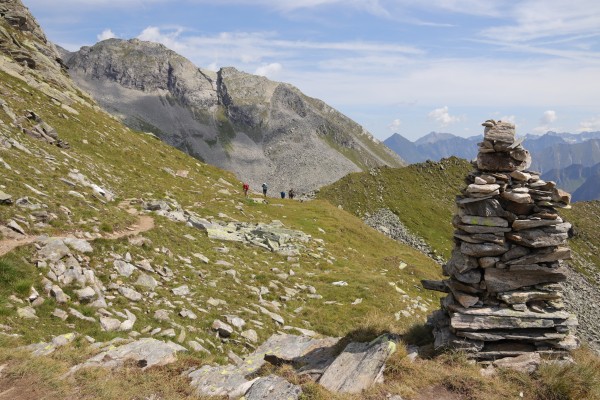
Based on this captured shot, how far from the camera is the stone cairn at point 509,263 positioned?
45.7ft

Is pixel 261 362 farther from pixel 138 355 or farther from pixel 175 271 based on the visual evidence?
→ pixel 175 271

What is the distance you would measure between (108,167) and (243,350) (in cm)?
2991

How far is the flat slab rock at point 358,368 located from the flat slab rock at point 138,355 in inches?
217

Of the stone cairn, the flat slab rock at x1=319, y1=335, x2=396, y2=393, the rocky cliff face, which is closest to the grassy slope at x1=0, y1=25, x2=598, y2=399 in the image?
the flat slab rock at x1=319, y1=335, x2=396, y2=393

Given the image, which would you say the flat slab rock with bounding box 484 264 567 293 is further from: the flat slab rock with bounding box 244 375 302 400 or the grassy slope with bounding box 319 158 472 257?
the grassy slope with bounding box 319 158 472 257

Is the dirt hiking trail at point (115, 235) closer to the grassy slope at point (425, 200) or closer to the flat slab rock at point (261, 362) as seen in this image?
the flat slab rock at point (261, 362)

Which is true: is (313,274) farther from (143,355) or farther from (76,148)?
(76,148)

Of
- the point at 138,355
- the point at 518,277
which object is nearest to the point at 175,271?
the point at 138,355

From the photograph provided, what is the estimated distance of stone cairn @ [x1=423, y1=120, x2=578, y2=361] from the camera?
548 inches

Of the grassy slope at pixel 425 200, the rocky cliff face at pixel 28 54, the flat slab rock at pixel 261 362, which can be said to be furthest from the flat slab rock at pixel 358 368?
the grassy slope at pixel 425 200

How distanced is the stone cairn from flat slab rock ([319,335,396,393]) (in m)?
2.75

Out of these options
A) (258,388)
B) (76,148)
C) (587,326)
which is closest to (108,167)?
(76,148)

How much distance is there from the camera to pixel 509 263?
47.4 feet

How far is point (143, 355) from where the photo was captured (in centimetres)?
1302
